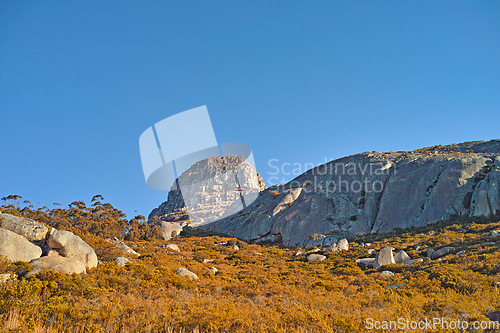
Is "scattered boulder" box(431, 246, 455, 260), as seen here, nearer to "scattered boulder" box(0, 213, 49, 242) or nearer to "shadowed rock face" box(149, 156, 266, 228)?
"scattered boulder" box(0, 213, 49, 242)

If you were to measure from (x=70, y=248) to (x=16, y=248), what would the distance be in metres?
2.06

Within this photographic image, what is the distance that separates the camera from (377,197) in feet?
134

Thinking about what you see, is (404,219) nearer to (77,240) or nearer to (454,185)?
(454,185)

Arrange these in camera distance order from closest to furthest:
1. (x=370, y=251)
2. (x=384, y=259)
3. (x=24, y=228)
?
(x=24, y=228)
(x=384, y=259)
(x=370, y=251)

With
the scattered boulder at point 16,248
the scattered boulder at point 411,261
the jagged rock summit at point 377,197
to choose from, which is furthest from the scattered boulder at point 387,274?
the scattered boulder at point 16,248

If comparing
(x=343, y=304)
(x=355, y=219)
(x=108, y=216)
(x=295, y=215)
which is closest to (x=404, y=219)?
(x=355, y=219)

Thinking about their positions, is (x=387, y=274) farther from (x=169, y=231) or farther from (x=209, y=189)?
(x=209, y=189)

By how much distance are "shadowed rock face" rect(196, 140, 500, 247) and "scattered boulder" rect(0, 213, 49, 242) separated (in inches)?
1067

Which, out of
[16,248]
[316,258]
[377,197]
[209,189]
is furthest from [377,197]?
[209,189]

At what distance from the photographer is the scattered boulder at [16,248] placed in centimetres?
1197

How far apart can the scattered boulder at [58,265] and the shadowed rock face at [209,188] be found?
96755 millimetres

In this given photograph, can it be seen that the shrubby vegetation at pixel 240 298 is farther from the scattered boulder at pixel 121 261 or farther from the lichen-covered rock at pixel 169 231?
the lichen-covered rock at pixel 169 231

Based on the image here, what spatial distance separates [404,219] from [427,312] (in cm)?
2791

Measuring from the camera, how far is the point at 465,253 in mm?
17359
